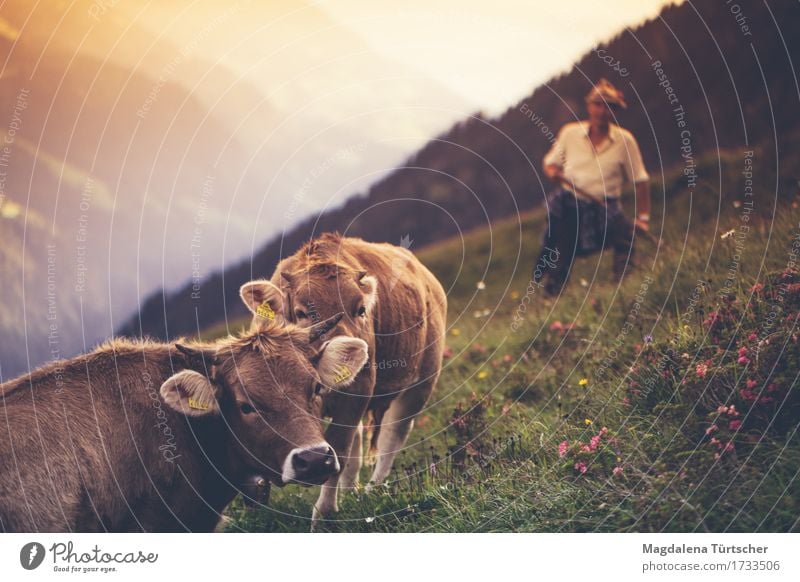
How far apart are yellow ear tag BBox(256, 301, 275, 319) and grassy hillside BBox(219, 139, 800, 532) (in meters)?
1.37

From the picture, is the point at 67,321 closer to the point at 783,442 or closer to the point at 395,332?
the point at 395,332

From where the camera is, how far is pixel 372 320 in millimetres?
5605

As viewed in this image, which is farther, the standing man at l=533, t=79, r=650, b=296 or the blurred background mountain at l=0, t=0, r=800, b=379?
the standing man at l=533, t=79, r=650, b=296

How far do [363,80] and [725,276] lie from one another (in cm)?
303

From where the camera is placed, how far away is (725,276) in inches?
224

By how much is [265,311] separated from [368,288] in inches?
28.5

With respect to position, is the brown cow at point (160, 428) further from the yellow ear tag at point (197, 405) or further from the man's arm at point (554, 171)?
→ the man's arm at point (554, 171)

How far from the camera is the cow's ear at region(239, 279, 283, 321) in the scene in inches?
212

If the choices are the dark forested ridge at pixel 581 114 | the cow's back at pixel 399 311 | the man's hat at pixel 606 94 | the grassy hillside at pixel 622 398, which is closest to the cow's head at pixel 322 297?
the cow's back at pixel 399 311

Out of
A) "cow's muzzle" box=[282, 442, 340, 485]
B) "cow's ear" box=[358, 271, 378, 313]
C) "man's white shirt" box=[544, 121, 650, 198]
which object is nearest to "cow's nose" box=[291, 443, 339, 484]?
"cow's muzzle" box=[282, 442, 340, 485]

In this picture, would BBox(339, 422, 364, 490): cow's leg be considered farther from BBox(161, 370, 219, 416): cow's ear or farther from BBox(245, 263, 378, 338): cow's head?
BBox(161, 370, 219, 416): cow's ear

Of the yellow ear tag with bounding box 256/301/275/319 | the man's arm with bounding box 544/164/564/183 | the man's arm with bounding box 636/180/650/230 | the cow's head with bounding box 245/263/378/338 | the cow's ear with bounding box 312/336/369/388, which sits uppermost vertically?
the man's arm with bounding box 544/164/564/183

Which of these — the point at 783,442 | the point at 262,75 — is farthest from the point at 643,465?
the point at 262,75

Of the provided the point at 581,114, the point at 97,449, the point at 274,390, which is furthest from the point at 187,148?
the point at 581,114
